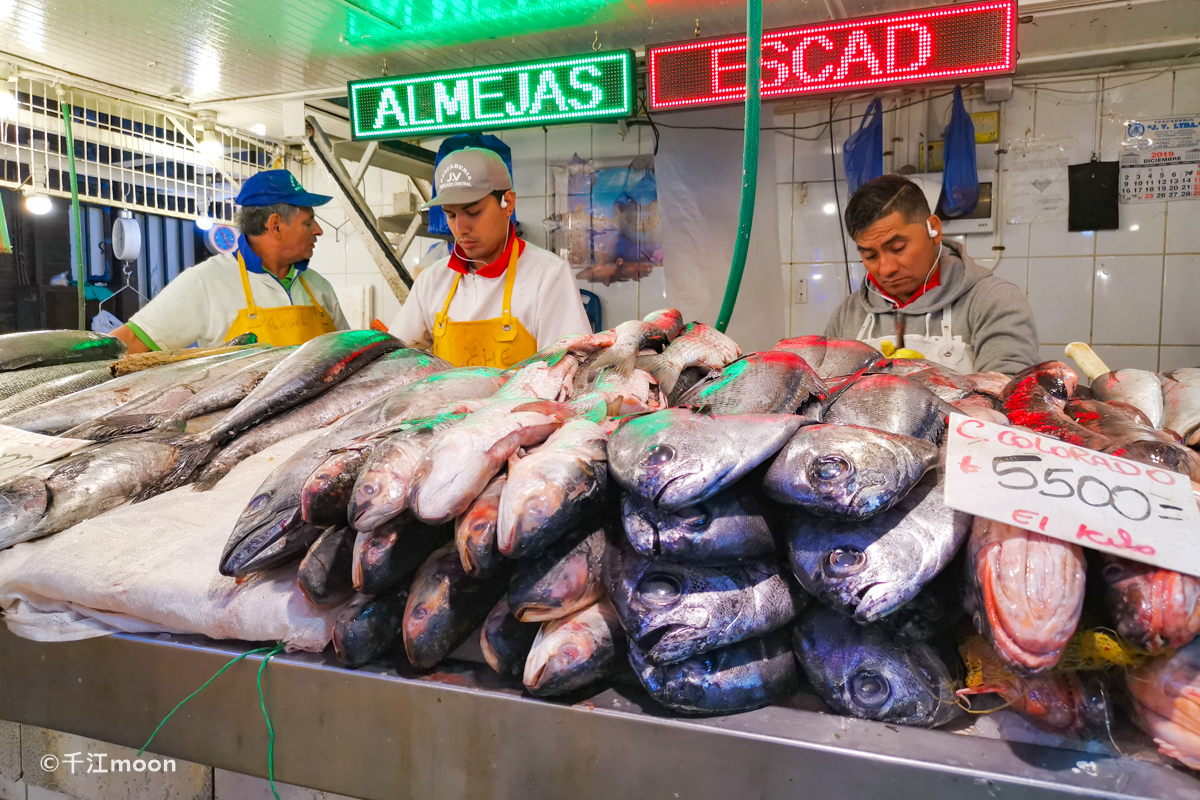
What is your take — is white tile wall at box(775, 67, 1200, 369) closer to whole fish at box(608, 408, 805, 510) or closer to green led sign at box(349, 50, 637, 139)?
green led sign at box(349, 50, 637, 139)

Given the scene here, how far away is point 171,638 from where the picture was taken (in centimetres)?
131

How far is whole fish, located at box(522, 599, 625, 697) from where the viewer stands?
3.35 feet

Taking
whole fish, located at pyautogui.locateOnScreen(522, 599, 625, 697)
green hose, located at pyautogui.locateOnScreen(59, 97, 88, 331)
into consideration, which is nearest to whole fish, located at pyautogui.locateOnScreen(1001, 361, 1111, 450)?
whole fish, located at pyautogui.locateOnScreen(522, 599, 625, 697)

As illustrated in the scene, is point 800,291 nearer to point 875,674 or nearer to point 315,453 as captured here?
point 315,453

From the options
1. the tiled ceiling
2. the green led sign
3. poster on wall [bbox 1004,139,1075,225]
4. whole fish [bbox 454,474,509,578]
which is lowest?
whole fish [bbox 454,474,509,578]

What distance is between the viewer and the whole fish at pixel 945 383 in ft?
5.07

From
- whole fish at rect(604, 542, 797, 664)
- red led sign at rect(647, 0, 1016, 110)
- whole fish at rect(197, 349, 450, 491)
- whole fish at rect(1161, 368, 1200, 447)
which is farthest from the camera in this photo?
red led sign at rect(647, 0, 1016, 110)

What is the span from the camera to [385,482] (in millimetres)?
1119

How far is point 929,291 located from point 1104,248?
2737mm

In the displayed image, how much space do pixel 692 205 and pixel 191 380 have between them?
Answer: 4272mm

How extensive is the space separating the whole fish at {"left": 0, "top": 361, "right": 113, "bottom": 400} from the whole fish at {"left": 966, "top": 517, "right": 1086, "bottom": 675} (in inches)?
99.1

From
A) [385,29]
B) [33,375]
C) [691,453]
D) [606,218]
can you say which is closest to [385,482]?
[691,453]

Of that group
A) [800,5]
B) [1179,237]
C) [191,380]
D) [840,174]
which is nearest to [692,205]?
[840,174]

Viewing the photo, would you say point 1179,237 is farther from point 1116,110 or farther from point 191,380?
point 191,380
